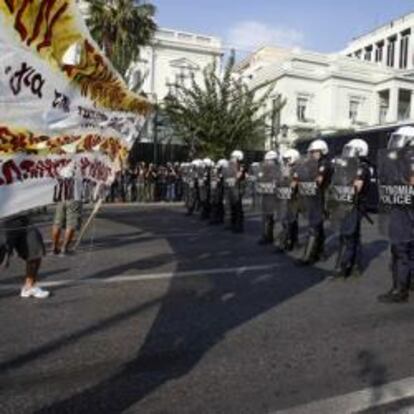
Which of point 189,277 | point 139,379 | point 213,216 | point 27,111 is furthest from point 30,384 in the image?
point 213,216

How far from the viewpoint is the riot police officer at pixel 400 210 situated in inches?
325

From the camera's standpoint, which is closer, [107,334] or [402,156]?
[107,334]

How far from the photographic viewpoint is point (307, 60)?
59.0 meters

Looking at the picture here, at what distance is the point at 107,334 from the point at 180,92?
38656 mm

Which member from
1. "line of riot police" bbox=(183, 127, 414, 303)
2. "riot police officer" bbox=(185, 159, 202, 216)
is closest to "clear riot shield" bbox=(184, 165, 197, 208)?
"riot police officer" bbox=(185, 159, 202, 216)

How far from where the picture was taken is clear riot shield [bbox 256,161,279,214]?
1387 cm

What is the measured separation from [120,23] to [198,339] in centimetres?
2822

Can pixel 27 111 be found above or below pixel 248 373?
above

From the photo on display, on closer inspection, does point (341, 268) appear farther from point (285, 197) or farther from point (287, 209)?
point (285, 197)

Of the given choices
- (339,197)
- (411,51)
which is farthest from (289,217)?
(411,51)

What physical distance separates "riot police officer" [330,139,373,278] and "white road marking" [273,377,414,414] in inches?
182

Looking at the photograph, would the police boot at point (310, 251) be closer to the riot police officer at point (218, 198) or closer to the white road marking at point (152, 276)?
the white road marking at point (152, 276)

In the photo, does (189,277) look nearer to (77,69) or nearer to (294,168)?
(294,168)

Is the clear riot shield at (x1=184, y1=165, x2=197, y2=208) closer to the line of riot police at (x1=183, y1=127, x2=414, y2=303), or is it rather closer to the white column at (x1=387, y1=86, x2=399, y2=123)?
the line of riot police at (x1=183, y1=127, x2=414, y2=303)
